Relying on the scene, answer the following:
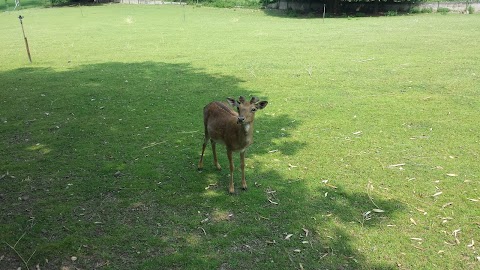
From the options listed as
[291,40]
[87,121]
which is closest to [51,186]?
[87,121]

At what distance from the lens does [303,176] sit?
5965 millimetres

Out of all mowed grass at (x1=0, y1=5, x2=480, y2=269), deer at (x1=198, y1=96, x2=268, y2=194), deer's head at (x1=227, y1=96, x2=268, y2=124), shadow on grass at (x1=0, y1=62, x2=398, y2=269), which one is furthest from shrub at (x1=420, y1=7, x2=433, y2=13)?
deer's head at (x1=227, y1=96, x2=268, y2=124)

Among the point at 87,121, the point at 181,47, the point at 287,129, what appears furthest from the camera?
the point at 181,47

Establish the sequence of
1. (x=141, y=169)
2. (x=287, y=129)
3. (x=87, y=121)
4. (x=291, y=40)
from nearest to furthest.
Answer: (x=141, y=169) < (x=287, y=129) < (x=87, y=121) < (x=291, y=40)

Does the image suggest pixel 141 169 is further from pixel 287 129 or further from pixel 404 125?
pixel 404 125

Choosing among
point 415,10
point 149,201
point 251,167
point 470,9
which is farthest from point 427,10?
point 149,201

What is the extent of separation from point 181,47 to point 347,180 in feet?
43.4

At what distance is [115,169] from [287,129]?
3.35 metres

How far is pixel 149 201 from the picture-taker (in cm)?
534

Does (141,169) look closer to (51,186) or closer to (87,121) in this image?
(51,186)

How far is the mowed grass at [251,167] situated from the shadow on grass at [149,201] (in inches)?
0.9

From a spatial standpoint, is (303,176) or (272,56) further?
(272,56)

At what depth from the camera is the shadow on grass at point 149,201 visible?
4305mm

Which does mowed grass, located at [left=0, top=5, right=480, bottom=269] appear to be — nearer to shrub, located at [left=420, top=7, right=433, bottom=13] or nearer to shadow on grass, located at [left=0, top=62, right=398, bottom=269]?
shadow on grass, located at [left=0, top=62, right=398, bottom=269]
